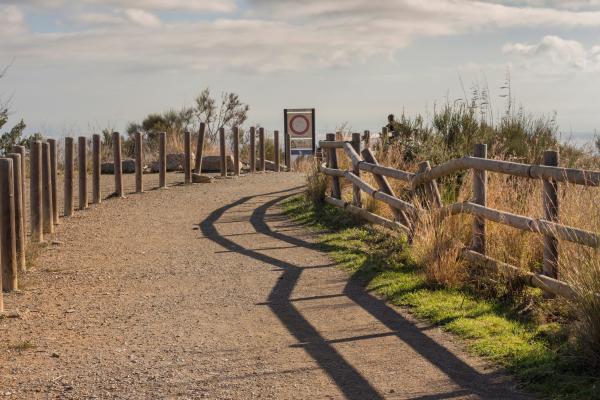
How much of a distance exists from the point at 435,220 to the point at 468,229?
40 centimetres

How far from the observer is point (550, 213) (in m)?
8.15

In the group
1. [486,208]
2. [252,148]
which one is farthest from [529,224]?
[252,148]

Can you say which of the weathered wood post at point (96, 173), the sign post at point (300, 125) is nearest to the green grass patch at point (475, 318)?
the weathered wood post at point (96, 173)

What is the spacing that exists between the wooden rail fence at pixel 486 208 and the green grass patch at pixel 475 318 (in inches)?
14.4

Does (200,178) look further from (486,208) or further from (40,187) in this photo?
(486,208)

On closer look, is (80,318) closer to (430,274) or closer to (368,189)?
(430,274)

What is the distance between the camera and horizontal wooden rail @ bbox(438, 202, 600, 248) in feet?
23.5

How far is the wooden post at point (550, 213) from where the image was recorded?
817cm

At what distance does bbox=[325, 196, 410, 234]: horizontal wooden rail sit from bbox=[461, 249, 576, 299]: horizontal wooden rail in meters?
2.09

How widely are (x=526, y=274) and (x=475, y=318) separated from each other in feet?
2.89

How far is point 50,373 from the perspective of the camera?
22.1 feet

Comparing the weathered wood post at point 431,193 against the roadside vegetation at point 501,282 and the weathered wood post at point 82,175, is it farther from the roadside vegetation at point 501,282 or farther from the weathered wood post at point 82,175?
the weathered wood post at point 82,175

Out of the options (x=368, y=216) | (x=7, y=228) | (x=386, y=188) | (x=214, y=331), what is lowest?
(x=214, y=331)

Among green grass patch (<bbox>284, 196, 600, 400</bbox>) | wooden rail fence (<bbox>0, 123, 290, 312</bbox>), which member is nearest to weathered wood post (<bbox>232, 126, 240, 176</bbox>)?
wooden rail fence (<bbox>0, 123, 290, 312</bbox>)
